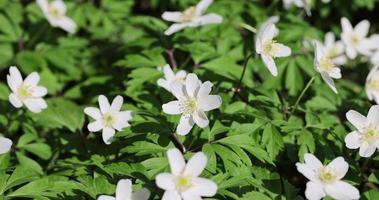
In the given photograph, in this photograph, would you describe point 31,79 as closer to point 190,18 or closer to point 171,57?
point 171,57

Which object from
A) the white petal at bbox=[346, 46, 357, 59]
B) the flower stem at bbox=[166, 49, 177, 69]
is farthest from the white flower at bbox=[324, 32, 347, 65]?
the flower stem at bbox=[166, 49, 177, 69]

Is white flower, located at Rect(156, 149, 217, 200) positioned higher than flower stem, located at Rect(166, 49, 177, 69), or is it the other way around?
flower stem, located at Rect(166, 49, 177, 69)

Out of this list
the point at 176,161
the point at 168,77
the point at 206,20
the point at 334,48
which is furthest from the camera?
the point at 334,48

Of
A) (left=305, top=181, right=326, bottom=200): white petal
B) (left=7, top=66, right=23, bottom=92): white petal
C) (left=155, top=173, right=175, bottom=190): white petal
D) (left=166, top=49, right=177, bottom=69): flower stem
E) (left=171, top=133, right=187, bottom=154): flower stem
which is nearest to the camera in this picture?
(left=155, top=173, right=175, bottom=190): white petal

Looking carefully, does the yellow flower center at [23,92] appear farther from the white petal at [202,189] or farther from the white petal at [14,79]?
the white petal at [202,189]

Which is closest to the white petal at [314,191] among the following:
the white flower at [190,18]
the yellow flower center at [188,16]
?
the white flower at [190,18]

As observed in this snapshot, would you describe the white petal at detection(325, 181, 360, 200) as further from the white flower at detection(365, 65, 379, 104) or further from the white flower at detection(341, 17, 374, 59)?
the white flower at detection(341, 17, 374, 59)

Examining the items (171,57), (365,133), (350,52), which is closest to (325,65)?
(365,133)
